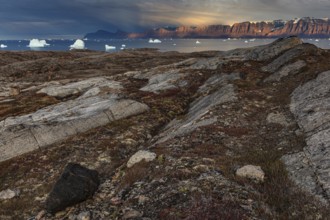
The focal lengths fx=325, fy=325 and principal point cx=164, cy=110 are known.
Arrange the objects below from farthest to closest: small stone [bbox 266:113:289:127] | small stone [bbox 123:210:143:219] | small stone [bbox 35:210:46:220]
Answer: small stone [bbox 266:113:289:127] → small stone [bbox 35:210:46:220] → small stone [bbox 123:210:143:219]

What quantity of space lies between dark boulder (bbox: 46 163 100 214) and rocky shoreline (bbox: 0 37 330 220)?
0.22 feet

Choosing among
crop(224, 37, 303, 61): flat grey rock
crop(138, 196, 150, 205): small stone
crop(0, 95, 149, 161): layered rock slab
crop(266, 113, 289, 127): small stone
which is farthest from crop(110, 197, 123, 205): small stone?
crop(224, 37, 303, 61): flat grey rock

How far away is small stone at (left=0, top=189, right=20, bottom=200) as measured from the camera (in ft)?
66.2

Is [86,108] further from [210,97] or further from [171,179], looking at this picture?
[171,179]

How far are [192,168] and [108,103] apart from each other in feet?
65.2

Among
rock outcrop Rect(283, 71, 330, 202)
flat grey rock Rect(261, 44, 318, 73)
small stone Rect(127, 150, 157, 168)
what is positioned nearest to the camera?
rock outcrop Rect(283, 71, 330, 202)

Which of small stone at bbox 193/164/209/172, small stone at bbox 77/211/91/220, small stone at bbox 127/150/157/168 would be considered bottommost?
small stone at bbox 77/211/91/220

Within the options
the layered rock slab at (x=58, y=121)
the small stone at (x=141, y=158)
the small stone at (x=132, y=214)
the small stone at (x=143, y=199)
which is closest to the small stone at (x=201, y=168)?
the small stone at (x=141, y=158)

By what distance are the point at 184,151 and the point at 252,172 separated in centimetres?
545

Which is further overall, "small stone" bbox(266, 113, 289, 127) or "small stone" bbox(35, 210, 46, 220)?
"small stone" bbox(266, 113, 289, 127)

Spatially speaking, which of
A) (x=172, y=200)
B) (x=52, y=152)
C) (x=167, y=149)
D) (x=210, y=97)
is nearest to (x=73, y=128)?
(x=52, y=152)

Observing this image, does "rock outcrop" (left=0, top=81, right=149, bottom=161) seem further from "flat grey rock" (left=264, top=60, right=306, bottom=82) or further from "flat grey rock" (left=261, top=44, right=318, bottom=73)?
"flat grey rock" (left=261, top=44, right=318, bottom=73)

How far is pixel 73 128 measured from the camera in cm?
3053

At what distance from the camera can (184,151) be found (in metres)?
21.4
